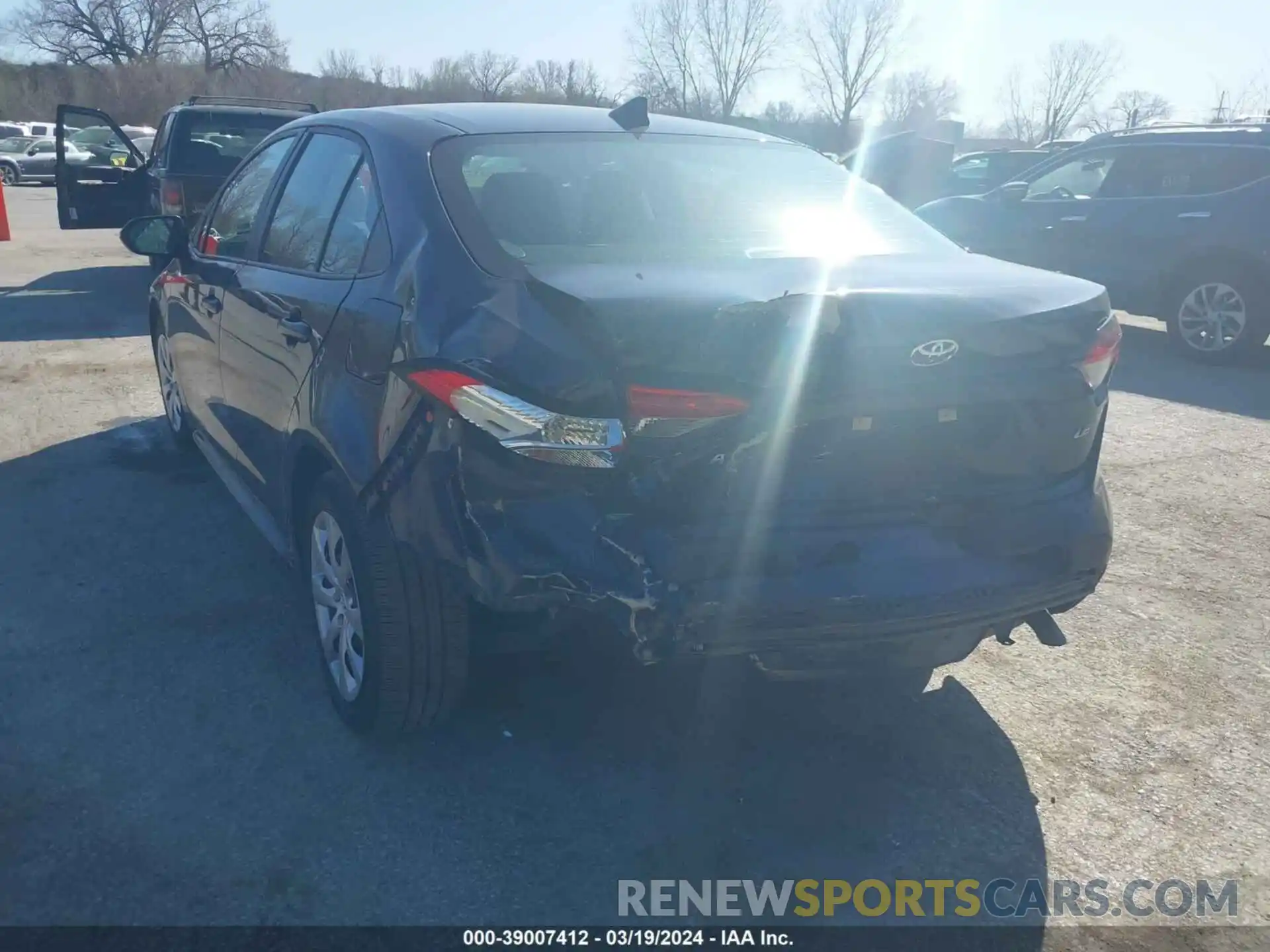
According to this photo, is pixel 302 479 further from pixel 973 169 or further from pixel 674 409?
pixel 973 169

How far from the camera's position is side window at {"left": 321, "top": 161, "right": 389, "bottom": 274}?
3115 millimetres

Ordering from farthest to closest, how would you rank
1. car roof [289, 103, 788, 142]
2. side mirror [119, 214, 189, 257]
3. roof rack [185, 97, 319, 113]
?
roof rack [185, 97, 319, 113] → side mirror [119, 214, 189, 257] → car roof [289, 103, 788, 142]

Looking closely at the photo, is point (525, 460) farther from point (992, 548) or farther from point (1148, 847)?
point (1148, 847)

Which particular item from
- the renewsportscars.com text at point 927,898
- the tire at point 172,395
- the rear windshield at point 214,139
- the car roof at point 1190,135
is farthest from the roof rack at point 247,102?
the renewsportscars.com text at point 927,898

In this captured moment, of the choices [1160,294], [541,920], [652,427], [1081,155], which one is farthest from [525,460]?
[1081,155]

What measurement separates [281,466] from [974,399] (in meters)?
2.10

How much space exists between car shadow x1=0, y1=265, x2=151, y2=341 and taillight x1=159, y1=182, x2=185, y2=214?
102 centimetres

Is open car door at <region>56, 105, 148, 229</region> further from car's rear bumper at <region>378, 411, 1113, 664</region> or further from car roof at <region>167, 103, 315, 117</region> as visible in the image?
car's rear bumper at <region>378, 411, 1113, 664</region>

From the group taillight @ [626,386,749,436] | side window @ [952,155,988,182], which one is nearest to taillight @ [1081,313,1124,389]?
taillight @ [626,386,749,436]

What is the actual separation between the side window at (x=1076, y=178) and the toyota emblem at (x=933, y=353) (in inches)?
323

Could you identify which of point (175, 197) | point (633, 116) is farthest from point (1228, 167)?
point (175, 197)

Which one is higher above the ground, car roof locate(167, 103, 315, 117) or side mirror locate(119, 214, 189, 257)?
car roof locate(167, 103, 315, 117)

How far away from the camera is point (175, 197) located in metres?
9.79

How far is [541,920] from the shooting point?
101 inches
